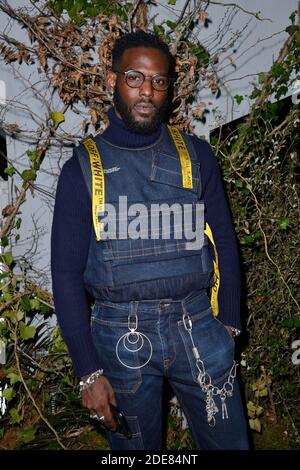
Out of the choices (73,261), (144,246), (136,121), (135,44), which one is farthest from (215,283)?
(135,44)

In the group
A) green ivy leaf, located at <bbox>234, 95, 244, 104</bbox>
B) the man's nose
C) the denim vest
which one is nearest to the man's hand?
the denim vest

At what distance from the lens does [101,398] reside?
7.31 ft

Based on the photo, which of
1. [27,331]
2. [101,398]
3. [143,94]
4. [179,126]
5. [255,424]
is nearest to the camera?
[101,398]

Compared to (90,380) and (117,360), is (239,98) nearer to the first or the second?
(117,360)

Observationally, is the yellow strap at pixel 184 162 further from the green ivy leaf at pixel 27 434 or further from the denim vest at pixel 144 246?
the green ivy leaf at pixel 27 434

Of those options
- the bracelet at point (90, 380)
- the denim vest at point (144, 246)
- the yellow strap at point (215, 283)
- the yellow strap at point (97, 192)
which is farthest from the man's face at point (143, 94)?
the bracelet at point (90, 380)

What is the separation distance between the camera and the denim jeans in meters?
2.26

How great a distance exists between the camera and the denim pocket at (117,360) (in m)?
2.27

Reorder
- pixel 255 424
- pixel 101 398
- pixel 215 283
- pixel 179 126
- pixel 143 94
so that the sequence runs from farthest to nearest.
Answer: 1. pixel 255 424
2. pixel 179 126
3. pixel 215 283
4. pixel 143 94
5. pixel 101 398

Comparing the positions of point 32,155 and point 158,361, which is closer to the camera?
point 158,361

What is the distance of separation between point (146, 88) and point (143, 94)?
3 centimetres

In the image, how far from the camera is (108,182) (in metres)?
2.31

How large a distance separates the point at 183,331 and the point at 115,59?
3.99 ft

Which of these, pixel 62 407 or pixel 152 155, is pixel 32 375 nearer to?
pixel 62 407
